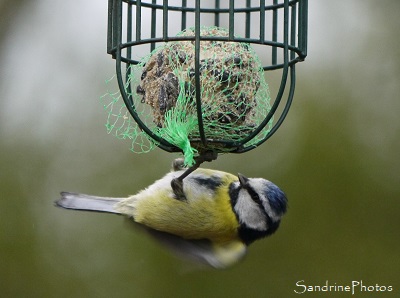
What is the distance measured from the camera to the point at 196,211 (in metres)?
3.26

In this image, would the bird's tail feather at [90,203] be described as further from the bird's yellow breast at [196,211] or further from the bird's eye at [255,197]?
the bird's eye at [255,197]

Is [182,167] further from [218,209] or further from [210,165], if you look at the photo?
[210,165]

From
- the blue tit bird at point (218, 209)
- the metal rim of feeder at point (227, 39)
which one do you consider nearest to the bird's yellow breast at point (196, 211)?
the blue tit bird at point (218, 209)

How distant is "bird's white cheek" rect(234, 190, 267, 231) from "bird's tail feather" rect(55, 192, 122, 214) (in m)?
0.53

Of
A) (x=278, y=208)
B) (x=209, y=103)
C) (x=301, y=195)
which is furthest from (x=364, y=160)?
(x=209, y=103)

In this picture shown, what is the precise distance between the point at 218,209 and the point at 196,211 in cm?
8

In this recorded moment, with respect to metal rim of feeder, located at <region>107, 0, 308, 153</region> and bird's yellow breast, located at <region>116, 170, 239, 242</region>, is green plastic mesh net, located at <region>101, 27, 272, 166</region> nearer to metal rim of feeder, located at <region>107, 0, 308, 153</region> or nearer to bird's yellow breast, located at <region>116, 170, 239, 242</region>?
metal rim of feeder, located at <region>107, 0, 308, 153</region>

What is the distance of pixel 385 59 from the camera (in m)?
4.78

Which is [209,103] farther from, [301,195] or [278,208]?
[301,195]

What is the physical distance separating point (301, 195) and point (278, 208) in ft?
4.64

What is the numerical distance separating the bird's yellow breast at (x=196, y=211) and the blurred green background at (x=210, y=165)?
1291mm

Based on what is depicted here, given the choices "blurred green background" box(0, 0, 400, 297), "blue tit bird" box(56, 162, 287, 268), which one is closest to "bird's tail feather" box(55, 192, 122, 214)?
"blue tit bird" box(56, 162, 287, 268)

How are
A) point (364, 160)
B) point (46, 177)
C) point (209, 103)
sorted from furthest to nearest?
point (46, 177)
point (364, 160)
point (209, 103)

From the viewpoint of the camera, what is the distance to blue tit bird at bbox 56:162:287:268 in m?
3.24
